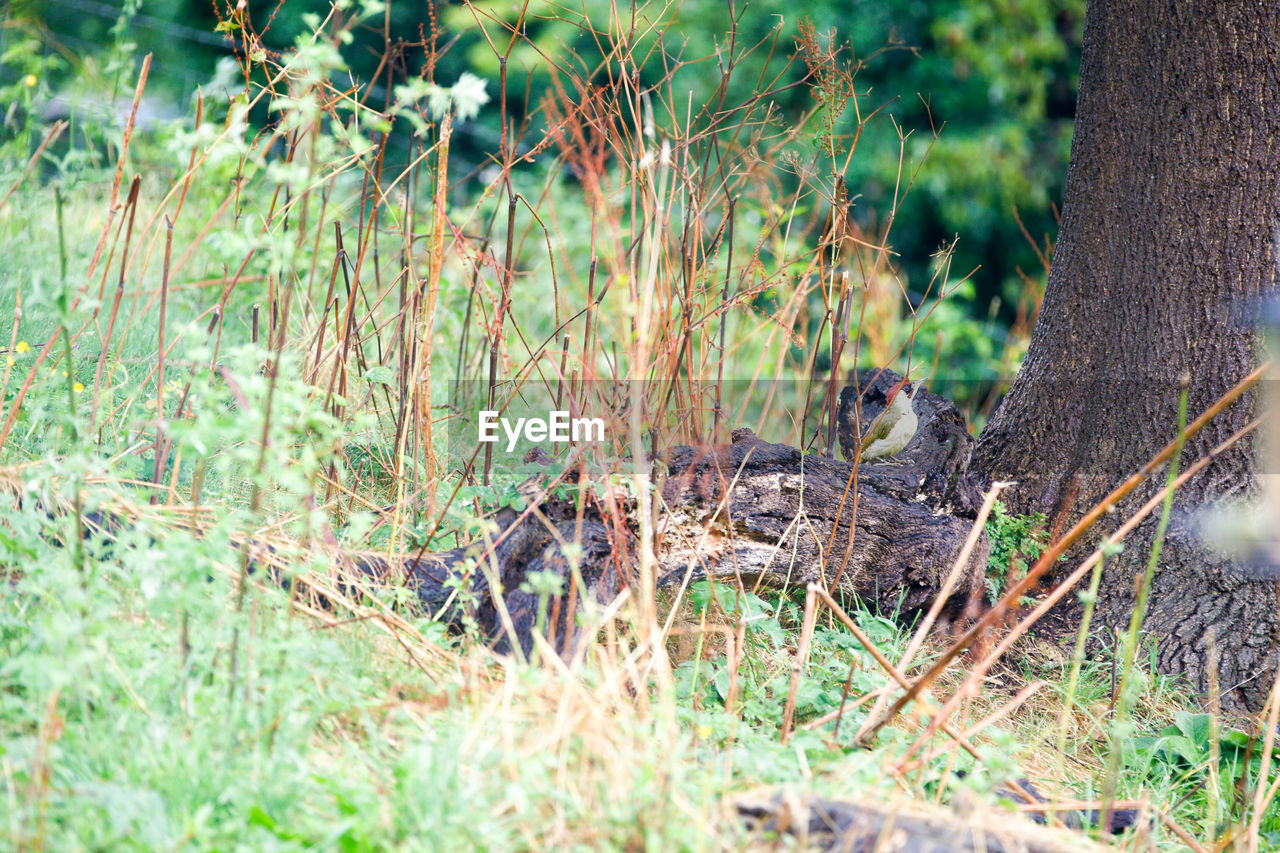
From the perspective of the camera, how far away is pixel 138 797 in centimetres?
127

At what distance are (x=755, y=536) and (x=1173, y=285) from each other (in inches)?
48.2

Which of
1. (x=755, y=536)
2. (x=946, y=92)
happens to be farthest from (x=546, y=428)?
(x=946, y=92)

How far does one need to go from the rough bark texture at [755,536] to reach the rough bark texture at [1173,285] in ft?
1.08

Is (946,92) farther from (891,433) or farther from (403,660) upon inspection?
(403,660)

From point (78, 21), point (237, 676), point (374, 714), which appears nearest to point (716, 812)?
point (374, 714)

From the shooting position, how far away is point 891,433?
2545 mm

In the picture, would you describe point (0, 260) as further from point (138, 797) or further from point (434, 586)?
point (138, 797)

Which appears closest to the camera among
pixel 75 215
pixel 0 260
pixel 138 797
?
pixel 138 797

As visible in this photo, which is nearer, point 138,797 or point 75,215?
point 138,797

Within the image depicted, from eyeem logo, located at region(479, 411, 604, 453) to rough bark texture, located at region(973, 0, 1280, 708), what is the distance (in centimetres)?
119

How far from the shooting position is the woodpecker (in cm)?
253

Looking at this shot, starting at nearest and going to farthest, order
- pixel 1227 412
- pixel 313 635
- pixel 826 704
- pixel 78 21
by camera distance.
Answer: pixel 313 635 → pixel 826 704 → pixel 1227 412 → pixel 78 21

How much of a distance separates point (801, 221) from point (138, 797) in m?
7.04

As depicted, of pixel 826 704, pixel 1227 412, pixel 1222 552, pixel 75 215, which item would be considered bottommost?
pixel 826 704
